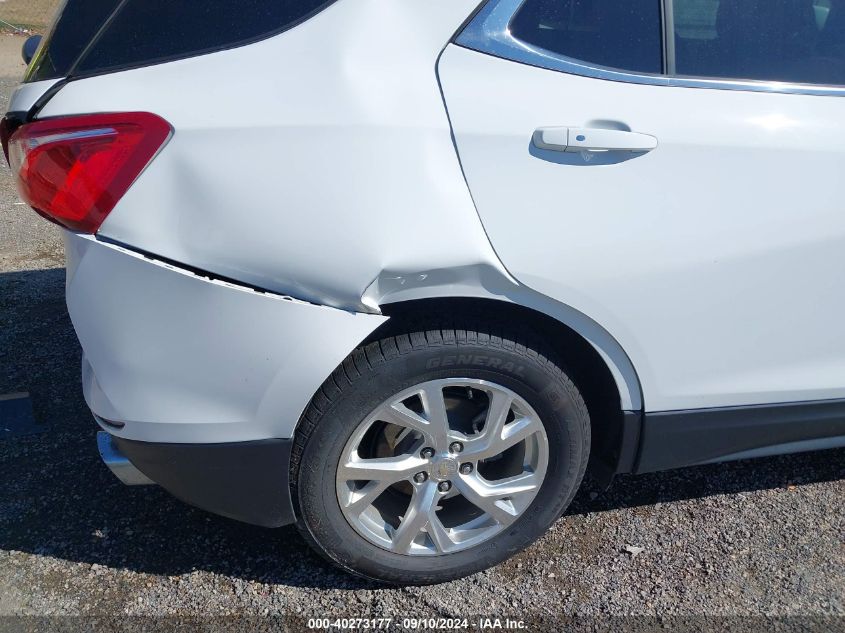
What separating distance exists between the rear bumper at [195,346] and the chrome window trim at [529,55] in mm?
697

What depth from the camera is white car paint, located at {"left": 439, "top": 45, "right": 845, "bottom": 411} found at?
1773 mm

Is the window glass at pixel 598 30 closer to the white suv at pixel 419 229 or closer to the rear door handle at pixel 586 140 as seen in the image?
the white suv at pixel 419 229

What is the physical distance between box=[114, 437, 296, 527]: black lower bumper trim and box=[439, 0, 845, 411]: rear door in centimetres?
79

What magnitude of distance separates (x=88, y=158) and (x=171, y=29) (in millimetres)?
359

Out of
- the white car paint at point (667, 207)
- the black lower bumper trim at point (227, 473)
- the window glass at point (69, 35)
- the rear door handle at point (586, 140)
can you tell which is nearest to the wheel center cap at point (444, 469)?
the black lower bumper trim at point (227, 473)

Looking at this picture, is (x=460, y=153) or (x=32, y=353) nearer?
(x=460, y=153)

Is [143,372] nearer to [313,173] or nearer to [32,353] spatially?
[313,173]

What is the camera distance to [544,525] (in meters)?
2.26

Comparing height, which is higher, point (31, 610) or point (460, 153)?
point (460, 153)

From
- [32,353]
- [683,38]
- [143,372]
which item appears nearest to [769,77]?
[683,38]

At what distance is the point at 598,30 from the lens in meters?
1.87

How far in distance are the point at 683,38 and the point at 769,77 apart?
0.26 meters

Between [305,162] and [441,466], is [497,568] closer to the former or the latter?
[441,466]

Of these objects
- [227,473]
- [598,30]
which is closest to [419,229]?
[598,30]
